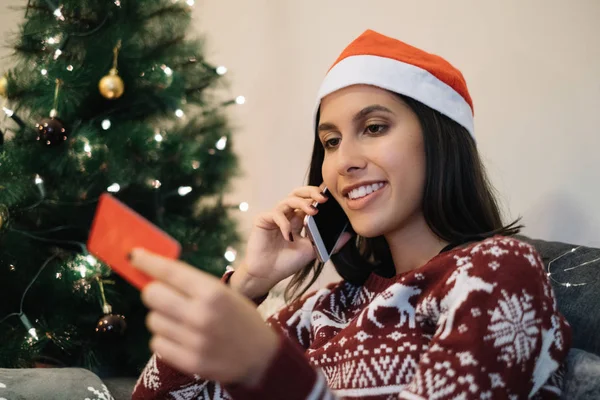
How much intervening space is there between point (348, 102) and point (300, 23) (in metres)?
0.96

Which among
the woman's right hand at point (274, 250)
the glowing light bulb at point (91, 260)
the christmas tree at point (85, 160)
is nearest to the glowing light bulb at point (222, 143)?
the christmas tree at point (85, 160)

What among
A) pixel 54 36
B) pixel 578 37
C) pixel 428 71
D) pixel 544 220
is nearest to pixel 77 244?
pixel 54 36

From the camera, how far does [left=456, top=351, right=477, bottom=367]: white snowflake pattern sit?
660mm

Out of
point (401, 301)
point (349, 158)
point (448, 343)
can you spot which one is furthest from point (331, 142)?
point (448, 343)

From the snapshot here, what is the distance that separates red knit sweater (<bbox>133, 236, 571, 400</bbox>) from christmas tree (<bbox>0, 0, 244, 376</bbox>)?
24.7 inches

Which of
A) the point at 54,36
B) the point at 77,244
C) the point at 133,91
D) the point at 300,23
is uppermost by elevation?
the point at 300,23

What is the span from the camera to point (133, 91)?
163 cm

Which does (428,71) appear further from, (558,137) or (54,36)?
(54,36)

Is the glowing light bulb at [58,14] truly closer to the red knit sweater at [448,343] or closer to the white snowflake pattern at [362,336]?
the red knit sweater at [448,343]

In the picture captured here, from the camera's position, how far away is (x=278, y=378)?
51 centimetres

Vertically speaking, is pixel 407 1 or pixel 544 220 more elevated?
pixel 407 1

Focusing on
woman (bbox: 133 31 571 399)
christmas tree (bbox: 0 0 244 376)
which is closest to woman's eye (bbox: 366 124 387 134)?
woman (bbox: 133 31 571 399)

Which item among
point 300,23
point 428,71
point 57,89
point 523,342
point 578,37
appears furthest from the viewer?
point 300,23

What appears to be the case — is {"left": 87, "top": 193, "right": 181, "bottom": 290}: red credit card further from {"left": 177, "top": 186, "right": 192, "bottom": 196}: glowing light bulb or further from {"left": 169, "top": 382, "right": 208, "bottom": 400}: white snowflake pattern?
{"left": 177, "top": 186, "right": 192, "bottom": 196}: glowing light bulb
